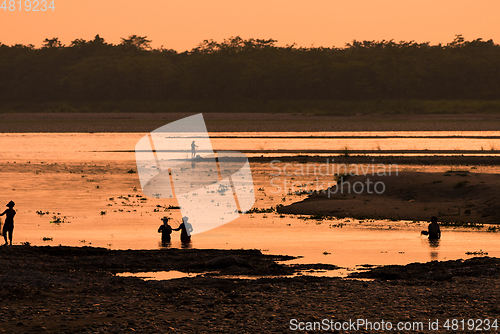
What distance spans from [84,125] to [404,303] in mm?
97544

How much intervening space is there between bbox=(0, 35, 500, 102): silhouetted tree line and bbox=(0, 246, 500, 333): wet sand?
458 feet

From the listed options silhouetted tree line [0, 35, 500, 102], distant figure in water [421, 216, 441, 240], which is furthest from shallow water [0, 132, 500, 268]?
silhouetted tree line [0, 35, 500, 102]

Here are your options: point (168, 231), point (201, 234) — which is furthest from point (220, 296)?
point (201, 234)

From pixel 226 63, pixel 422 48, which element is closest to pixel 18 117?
pixel 226 63

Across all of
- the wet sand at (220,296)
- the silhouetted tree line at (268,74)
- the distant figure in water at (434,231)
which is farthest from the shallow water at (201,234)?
the silhouetted tree line at (268,74)

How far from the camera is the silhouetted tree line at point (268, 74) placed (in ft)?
507

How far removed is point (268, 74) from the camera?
15888 cm

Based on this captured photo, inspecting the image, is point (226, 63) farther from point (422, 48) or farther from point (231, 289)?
point (231, 289)

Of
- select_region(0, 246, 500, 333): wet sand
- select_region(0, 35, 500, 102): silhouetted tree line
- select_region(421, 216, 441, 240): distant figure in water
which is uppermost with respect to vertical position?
select_region(0, 35, 500, 102): silhouetted tree line

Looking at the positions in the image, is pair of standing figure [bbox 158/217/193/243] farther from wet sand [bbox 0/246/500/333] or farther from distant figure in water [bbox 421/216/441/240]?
distant figure in water [bbox 421/216/441/240]

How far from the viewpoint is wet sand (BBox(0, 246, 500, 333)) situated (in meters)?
11.1

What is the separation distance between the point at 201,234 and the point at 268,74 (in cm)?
13967

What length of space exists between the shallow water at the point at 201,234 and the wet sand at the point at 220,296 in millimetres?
2519

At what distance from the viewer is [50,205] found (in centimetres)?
2833
